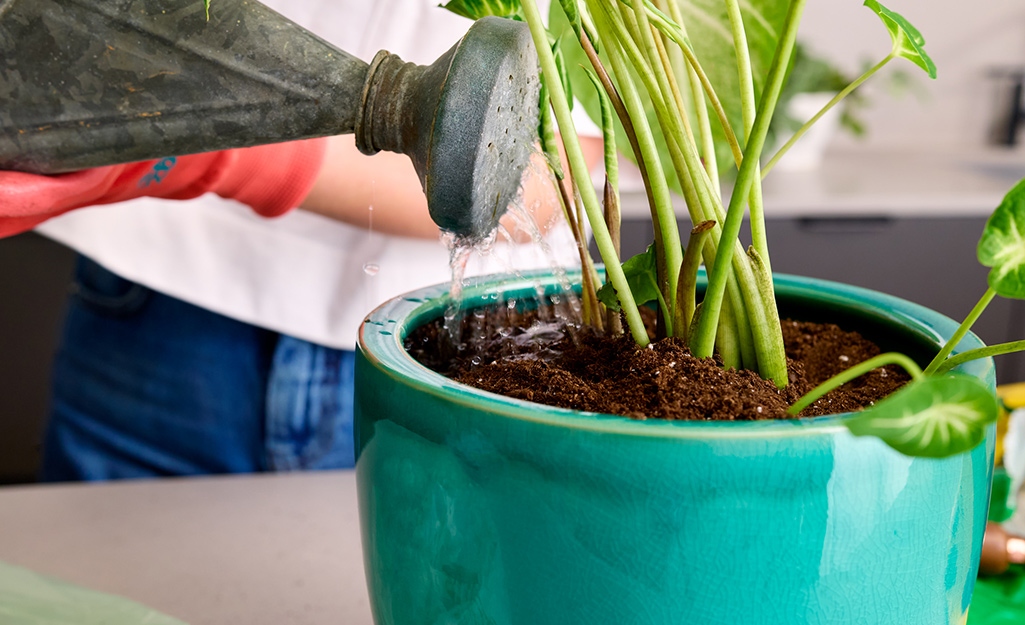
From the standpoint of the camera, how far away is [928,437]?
6.6 inches

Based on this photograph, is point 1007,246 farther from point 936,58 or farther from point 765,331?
point 936,58

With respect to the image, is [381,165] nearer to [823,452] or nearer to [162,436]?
[162,436]

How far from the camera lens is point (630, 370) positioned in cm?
26

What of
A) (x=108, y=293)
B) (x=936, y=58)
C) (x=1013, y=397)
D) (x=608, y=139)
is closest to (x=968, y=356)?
(x=608, y=139)

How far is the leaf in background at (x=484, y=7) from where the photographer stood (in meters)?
0.33

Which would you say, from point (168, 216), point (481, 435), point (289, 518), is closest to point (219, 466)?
point (168, 216)

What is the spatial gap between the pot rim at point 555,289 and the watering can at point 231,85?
5 cm

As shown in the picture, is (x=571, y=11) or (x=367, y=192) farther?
(x=367, y=192)

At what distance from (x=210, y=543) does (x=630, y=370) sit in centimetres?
32

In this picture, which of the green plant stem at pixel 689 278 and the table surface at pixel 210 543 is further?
the table surface at pixel 210 543

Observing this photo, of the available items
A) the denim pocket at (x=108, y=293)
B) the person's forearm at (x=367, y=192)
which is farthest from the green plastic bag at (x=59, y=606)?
the denim pocket at (x=108, y=293)

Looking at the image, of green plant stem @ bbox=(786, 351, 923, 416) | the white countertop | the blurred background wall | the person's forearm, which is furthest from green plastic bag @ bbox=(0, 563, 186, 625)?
the blurred background wall

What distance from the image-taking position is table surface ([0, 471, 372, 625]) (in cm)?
41

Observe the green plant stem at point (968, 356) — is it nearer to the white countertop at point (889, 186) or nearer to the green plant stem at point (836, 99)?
the green plant stem at point (836, 99)
